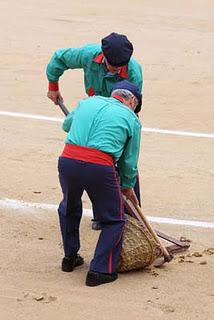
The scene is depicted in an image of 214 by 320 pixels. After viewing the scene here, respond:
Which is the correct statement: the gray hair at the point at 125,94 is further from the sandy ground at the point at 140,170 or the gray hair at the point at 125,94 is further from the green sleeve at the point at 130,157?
the sandy ground at the point at 140,170

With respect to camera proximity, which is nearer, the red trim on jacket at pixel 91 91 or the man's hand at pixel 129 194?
the man's hand at pixel 129 194

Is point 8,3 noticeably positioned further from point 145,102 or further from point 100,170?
point 100,170

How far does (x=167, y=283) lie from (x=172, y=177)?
8.76ft

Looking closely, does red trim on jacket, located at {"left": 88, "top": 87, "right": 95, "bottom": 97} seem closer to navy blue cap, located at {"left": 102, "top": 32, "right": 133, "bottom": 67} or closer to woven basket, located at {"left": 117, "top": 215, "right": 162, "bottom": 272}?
navy blue cap, located at {"left": 102, "top": 32, "right": 133, "bottom": 67}

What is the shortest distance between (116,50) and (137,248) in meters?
1.35

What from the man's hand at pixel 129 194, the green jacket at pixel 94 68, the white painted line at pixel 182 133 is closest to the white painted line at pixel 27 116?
the white painted line at pixel 182 133

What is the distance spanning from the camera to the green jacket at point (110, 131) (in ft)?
17.7

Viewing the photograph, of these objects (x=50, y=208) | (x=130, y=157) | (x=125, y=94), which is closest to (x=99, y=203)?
(x=130, y=157)

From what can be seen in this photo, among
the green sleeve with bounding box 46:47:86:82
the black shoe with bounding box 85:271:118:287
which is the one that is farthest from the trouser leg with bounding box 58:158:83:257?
the green sleeve with bounding box 46:47:86:82

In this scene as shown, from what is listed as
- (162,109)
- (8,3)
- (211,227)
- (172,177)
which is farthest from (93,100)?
(8,3)

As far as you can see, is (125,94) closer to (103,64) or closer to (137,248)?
(103,64)

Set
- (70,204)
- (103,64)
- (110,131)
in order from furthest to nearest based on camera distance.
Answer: (103,64) < (70,204) < (110,131)

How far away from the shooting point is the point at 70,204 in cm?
567

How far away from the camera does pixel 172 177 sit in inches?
325
